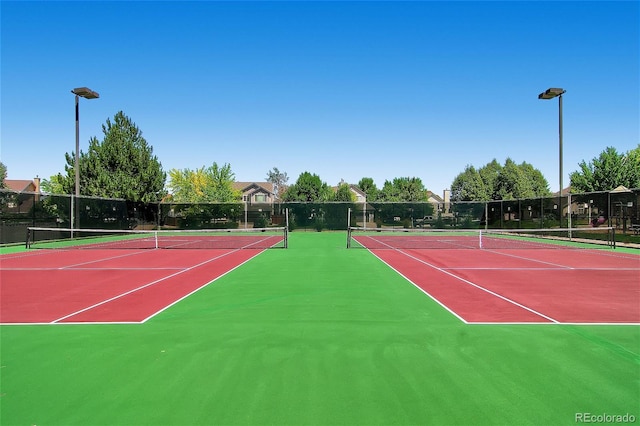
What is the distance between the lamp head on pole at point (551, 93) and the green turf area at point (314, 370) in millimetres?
20565

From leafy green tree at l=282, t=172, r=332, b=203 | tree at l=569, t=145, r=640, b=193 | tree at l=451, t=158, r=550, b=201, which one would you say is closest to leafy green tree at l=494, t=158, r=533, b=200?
tree at l=451, t=158, r=550, b=201

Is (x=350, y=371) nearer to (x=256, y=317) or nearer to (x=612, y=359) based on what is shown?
(x=256, y=317)

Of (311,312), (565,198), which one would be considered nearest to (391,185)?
(565,198)

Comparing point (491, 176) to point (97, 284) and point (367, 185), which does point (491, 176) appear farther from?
point (97, 284)

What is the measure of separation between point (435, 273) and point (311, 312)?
5396 mm

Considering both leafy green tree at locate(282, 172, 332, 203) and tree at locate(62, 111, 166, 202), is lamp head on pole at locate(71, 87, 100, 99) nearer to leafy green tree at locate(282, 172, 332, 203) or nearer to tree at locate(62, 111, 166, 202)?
tree at locate(62, 111, 166, 202)

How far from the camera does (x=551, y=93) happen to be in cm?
2267

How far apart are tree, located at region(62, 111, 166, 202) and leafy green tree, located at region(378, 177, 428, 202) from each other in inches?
1500

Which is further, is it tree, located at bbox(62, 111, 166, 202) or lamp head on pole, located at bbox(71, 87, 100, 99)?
tree, located at bbox(62, 111, 166, 202)

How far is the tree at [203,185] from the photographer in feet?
157

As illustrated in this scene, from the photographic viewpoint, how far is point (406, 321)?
6039 millimetres

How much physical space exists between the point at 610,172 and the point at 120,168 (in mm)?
41822

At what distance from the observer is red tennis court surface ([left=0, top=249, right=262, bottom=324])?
6.52 metres
